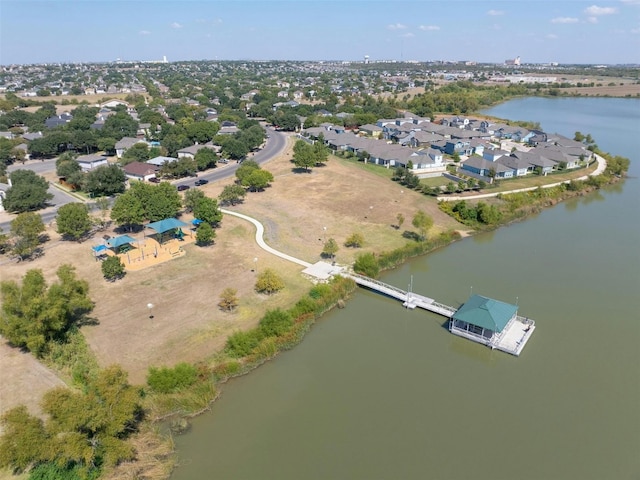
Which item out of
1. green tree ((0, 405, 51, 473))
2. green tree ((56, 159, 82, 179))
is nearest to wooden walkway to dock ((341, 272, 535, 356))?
green tree ((0, 405, 51, 473))

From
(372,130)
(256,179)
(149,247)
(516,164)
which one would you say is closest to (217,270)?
(149,247)

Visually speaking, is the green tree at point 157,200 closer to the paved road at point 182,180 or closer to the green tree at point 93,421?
the paved road at point 182,180

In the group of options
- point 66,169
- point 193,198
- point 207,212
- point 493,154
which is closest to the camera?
point 207,212

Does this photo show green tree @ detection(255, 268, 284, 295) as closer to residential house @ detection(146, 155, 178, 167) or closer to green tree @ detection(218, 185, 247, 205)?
green tree @ detection(218, 185, 247, 205)

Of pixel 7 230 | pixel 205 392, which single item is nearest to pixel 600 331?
pixel 205 392

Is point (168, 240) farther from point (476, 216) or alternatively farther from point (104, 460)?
point (476, 216)

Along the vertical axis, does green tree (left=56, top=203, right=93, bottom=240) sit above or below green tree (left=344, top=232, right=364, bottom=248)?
above

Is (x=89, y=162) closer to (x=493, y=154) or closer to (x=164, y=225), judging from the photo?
(x=164, y=225)
